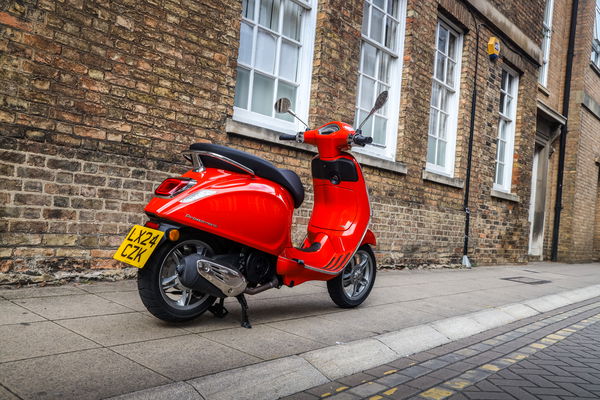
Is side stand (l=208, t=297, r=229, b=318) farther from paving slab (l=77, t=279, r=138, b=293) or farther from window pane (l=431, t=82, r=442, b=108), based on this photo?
window pane (l=431, t=82, r=442, b=108)

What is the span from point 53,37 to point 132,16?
809mm

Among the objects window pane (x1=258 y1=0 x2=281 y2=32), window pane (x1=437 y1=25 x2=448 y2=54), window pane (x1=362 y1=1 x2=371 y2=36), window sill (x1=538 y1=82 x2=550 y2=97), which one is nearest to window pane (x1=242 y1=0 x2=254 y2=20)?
window pane (x1=258 y1=0 x2=281 y2=32)

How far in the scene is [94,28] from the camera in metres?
4.64

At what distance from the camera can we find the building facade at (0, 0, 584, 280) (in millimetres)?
4324

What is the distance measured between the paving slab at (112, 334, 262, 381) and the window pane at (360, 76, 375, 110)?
Answer: 5.54m

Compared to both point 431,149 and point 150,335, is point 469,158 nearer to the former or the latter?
point 431,149

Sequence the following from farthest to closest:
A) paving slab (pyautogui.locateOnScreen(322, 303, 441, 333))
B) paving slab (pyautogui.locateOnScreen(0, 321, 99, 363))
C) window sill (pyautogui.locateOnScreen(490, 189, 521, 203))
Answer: window sill (pyautogui.locateOnScreen(490, 189, 521, 203)), paving slab (pyautogui.locateOnScreen(322, 303, 441, 333)), paving slab (pyautogui.locateOnScreen(0, 321, 99, 363))

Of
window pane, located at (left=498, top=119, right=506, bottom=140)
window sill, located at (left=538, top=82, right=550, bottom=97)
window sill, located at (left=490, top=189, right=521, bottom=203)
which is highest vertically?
window sill, located at (left=538, top=82, right=550, bottom=97)

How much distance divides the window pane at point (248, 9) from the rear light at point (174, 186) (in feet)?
11.7

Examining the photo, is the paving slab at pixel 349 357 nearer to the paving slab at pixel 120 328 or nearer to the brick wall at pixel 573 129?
the paving slab at pixel 120 328

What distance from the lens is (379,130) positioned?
837 centimetres

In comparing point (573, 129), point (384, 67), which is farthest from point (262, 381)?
point (573, 129)

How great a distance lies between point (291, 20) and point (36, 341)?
210 inches

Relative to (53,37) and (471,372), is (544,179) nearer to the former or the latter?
(471,372)
